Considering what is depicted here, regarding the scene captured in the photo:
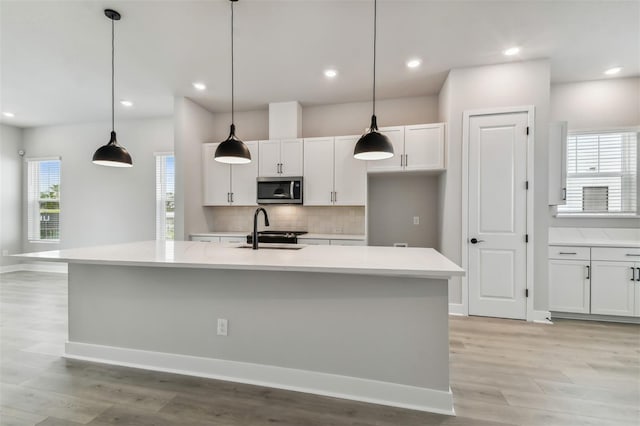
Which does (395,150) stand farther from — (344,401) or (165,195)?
(165,195)

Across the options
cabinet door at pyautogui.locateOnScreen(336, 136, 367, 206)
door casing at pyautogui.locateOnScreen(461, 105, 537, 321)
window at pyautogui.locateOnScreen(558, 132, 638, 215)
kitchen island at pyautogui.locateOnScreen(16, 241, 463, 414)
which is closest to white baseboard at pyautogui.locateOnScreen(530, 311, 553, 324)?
door casing at pyautogui.locateOnScreen(461, 105, 537, 321)

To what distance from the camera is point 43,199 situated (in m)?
6.18

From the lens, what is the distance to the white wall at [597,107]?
12.1 ft

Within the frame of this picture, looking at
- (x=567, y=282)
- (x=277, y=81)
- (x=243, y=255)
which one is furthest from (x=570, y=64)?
(x=243, y=255)

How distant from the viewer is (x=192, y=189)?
14.9 ft

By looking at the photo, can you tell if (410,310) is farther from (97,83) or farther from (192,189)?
(97,83)

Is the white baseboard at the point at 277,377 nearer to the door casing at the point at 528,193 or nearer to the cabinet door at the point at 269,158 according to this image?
the door casing at the point at 528,193

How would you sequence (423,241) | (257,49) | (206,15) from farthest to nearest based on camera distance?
(423,241), (257,49), (206,15)

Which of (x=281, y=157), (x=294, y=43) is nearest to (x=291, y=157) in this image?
(x=281, y=157)

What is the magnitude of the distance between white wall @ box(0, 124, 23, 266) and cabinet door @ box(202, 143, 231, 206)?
4.64 metres

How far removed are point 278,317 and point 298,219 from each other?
2.75 metres

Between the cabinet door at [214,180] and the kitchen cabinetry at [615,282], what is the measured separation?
4822 mm

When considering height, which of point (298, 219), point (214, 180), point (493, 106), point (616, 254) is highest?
point (493, 106)

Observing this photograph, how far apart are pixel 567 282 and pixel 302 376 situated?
332 cm
